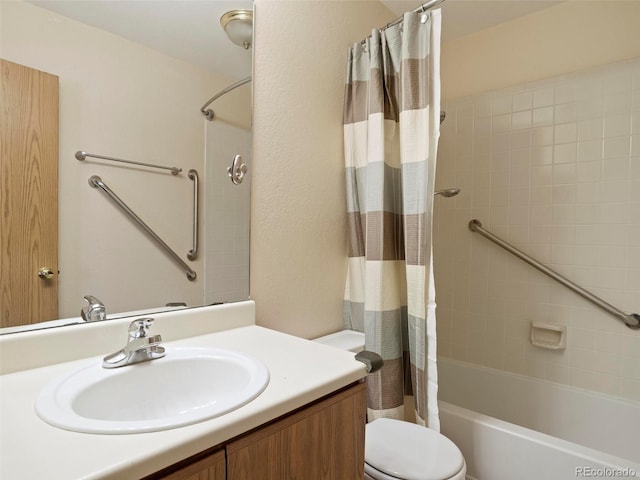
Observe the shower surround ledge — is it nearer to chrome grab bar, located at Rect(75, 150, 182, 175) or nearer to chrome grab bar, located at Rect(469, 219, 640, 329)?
chrome grab bar, located at Rect(75, 150, 182, 175)

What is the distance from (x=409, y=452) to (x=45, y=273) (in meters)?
1.10

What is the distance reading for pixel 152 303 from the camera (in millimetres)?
915

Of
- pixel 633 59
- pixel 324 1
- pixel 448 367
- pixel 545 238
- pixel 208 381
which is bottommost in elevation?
pixel 448 367

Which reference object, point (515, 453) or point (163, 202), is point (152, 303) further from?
point (515, 453)

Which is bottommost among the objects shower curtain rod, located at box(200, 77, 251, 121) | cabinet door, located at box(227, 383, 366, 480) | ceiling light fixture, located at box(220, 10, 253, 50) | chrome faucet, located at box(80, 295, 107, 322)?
cabinet door, located at box(227, 383, 366, 480)

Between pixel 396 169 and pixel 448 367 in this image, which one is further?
pixel 448 367

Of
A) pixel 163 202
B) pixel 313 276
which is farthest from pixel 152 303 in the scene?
pixel 313 276

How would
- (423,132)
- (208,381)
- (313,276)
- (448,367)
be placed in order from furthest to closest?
(448,367), (313,276), (423,132), (208,381)

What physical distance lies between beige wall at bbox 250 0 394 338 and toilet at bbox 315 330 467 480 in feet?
0.91

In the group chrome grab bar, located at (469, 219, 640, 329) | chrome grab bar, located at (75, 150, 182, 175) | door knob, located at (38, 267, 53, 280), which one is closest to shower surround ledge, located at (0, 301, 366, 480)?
door knob, located at (38, 267, 53, 280)

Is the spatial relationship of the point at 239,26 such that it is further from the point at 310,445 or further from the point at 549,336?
the point at 549,336

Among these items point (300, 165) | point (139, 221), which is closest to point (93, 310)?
point (139, 221)

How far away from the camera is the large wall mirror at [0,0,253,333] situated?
767 millimetres

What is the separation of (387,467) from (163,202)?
99 cm
